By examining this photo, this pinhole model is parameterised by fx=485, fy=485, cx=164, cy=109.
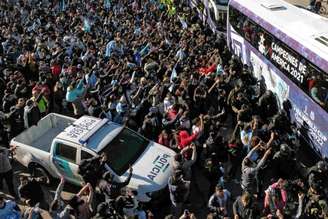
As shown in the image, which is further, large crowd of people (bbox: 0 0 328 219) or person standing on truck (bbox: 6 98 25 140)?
person standing on truck (bbox: 6 98 25 140)

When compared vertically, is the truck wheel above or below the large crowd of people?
below

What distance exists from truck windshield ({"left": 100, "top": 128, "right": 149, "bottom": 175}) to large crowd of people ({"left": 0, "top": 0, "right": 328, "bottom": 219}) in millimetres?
387

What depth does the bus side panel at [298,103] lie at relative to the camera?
1127 centimetres

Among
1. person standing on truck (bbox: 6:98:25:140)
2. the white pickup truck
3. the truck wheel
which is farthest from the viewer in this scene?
person standing on truck (bbox: 6:98:25:140)

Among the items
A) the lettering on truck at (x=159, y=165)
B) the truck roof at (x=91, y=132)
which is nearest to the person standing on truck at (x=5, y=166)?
the truck roof at (x=91, y=132)

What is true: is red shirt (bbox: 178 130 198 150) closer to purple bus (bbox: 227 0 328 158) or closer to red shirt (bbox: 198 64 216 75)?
purple bus (bbox: 227 0 328 158)

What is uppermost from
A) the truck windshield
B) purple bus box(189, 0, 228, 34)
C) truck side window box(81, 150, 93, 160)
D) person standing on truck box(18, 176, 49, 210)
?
person standing on truck box(18, 176, 49, 210)

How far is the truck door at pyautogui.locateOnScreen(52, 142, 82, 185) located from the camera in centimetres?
1020

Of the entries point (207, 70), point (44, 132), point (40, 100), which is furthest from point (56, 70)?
point (207, 70)

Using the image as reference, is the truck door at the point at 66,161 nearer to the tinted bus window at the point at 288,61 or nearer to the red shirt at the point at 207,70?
the red shirt at the point at 207,70

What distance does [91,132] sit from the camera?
34.3 ft

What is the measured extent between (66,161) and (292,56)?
6.56m

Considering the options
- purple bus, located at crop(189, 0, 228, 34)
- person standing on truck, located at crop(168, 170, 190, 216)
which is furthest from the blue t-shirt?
purple bus, located at crop(189, 0, 228, 34)

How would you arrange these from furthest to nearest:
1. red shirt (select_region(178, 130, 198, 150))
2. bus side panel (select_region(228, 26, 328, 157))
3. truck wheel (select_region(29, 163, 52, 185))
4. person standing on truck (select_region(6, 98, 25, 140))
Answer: person standing on truck (select_region(6, 98, 25, 140)), bus side panel (select_region(228, 26, 328, 157)), truck wheel (select_region(29, 163, 52, 185)), red shirt (select_region(178, 130, 198, 150))
